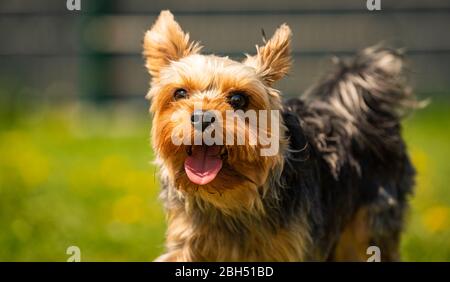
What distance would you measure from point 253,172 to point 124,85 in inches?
222

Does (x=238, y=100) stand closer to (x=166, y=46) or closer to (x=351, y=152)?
(x=166, y=46)

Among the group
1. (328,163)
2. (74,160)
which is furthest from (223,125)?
(74,160)

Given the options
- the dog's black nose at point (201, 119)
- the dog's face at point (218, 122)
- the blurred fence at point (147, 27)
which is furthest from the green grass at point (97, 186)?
the dog's black nose at point (201, 119)

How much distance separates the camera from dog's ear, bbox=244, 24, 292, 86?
371 cm

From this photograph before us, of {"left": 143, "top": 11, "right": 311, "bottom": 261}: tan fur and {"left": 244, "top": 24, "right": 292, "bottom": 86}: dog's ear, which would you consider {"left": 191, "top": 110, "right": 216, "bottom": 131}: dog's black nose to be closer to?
{"left": 143, "top": 11, "right": 311, "bottom": 261}: tan fur

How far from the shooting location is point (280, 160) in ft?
12.2

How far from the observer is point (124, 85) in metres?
9.05

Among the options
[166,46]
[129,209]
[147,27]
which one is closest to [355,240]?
[166,46]

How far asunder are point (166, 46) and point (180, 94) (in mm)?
358

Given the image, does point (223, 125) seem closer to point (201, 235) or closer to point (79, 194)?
point (201, 235)

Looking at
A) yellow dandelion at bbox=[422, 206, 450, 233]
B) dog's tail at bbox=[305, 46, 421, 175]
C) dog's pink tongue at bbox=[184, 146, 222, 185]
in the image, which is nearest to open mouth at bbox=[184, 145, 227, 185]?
dog's pink tongue at bbox=[184, 146, 222, 185]

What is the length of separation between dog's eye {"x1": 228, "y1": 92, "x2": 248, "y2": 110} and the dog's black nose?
16 centimetres

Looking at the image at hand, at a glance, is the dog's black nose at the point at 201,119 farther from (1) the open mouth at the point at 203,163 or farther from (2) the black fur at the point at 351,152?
(2) the black fur at the point at 351,152

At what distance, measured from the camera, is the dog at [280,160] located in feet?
11.4
